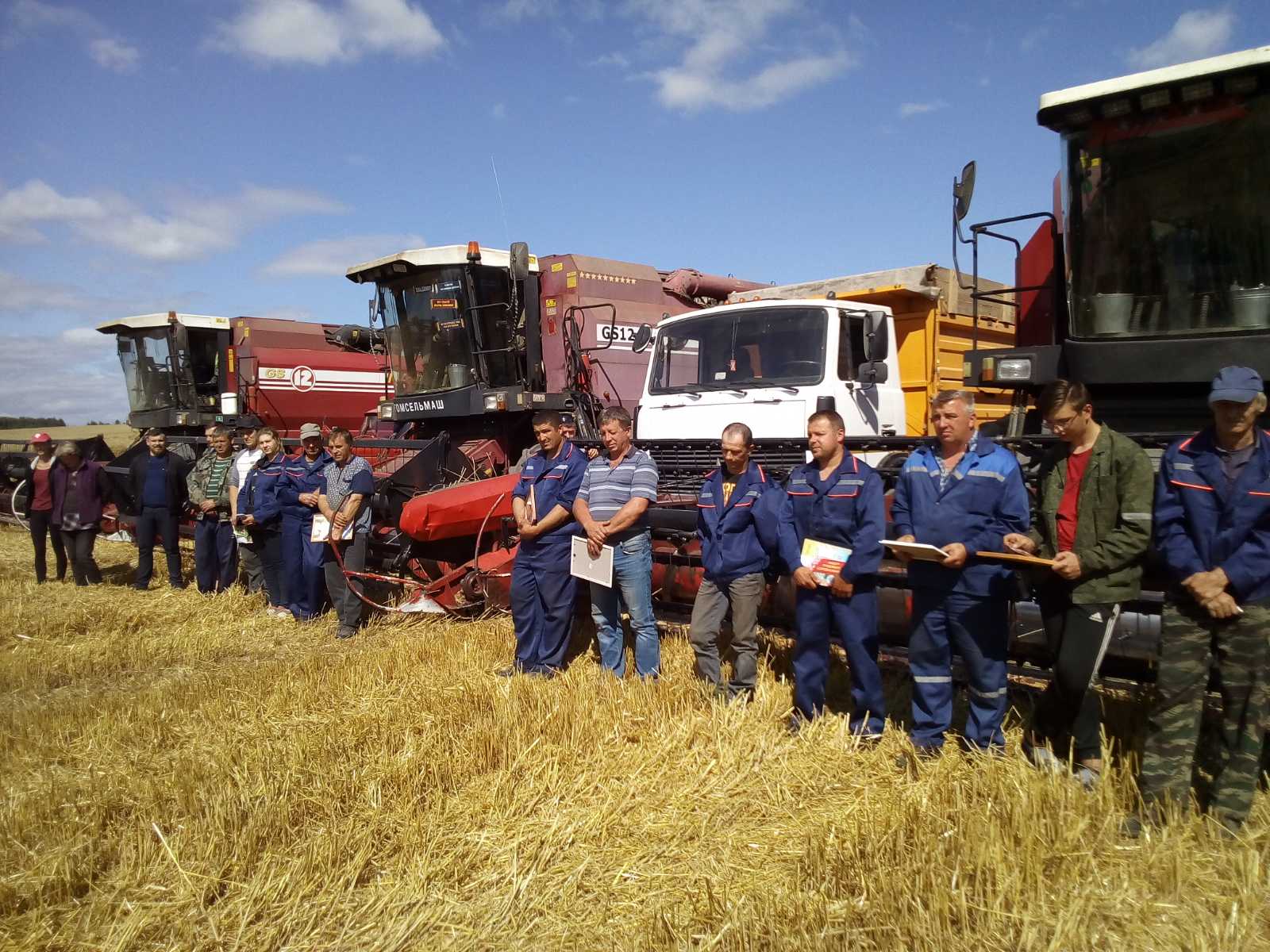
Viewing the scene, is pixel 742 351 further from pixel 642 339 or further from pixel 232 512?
pixel 232 512

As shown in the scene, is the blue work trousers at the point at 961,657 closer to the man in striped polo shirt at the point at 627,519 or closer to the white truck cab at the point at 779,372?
the man in striped polo shirt at the point at 627,519

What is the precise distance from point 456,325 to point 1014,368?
6596 millimetres

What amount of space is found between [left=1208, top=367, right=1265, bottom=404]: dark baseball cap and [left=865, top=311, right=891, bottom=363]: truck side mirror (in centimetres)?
384

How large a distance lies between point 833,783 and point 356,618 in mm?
4827

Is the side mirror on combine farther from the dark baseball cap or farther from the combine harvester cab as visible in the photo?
the combine harvester cab

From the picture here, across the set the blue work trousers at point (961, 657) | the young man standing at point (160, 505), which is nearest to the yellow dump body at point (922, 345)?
the blue work trousers at point (961, 657)

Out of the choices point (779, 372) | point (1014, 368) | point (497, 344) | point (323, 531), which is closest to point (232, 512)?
point (323, 531)

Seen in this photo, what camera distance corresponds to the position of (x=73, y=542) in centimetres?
1066

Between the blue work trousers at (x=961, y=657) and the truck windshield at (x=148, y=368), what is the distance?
50.4ft

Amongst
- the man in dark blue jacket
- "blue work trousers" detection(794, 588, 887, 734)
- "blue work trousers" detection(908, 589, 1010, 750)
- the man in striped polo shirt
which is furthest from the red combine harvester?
"blue work trousers" detection(908, 589, 1010, 750)

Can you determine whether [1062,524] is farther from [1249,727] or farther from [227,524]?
[227,524]

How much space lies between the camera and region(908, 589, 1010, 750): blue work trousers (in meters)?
4.34

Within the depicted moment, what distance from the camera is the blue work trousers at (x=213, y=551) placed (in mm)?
9938

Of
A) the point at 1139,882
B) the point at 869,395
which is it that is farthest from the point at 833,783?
the point at 869,395
